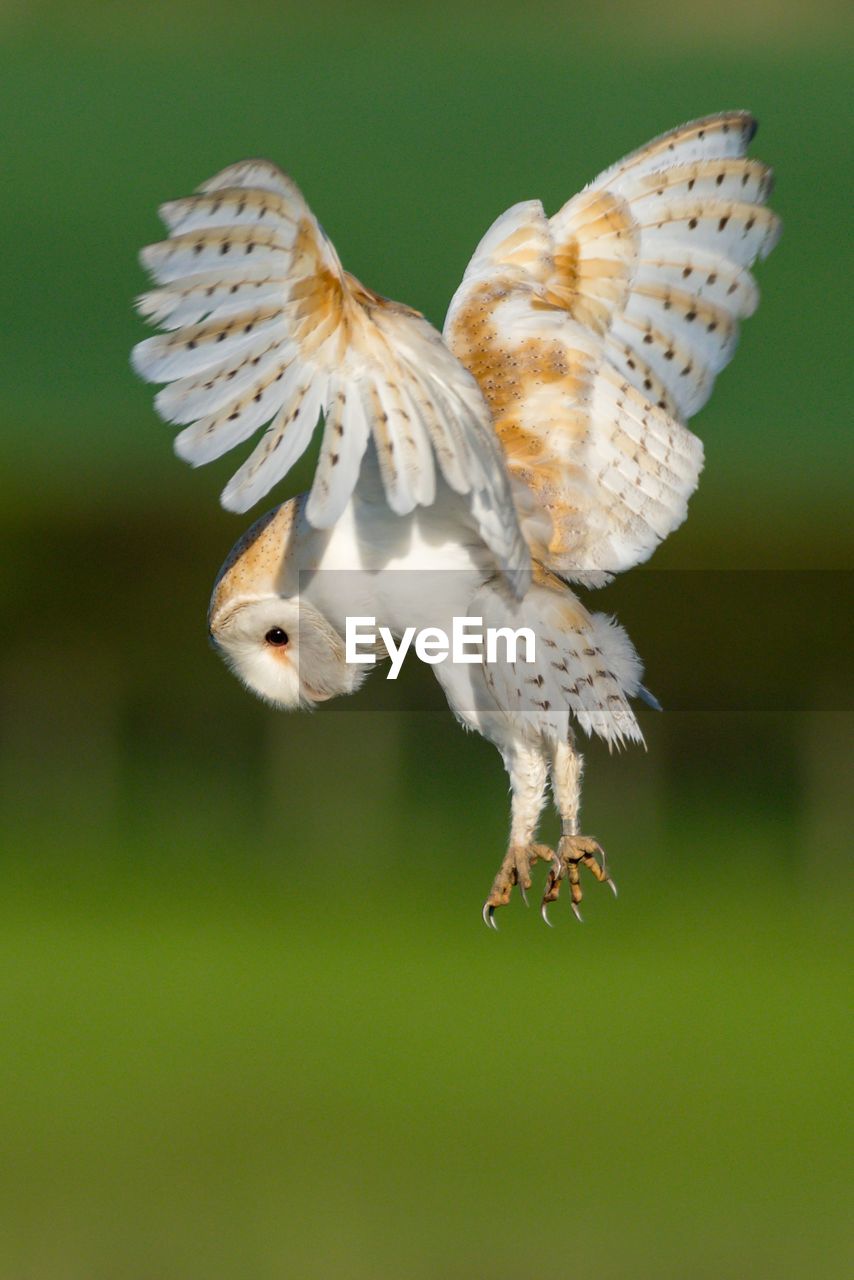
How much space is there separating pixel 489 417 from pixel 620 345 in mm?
617

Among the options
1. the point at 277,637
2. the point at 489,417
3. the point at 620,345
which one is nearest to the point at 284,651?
the point at 277,637

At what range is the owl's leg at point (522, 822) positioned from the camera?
2168 mm

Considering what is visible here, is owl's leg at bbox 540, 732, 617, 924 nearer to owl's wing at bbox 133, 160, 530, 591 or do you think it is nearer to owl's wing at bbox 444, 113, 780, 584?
owl's wing at bbox 444, 113, 780, 584

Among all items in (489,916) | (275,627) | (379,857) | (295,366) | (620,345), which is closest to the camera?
(295,366)

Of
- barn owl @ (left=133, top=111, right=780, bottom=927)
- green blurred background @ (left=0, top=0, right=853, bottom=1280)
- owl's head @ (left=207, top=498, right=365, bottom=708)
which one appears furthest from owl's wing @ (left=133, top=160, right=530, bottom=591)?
green blurred background @ (left=0, top=0, right=853, bottom=1280)

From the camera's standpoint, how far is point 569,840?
2188 millimetres

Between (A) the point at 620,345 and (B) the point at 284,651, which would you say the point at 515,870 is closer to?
(B) the point at 284,651

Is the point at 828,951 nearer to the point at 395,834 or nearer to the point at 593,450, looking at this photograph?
the point at 395,834

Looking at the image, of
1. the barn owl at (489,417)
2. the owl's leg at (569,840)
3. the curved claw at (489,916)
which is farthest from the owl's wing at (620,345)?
the curved claw at (489,916)

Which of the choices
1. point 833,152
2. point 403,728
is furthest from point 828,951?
point 833,152

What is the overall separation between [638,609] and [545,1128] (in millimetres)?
6250

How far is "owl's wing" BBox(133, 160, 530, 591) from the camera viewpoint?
5.80 ft

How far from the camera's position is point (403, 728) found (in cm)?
1424

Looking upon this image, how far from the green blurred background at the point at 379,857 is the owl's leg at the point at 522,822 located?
8.55m
